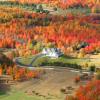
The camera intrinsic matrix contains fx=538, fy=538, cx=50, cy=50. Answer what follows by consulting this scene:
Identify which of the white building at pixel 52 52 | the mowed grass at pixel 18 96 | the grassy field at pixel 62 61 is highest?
the white building at pixel 52 52

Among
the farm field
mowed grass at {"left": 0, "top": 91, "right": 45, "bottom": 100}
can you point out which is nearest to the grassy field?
the farm field

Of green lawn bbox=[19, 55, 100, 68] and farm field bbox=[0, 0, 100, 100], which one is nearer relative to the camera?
Answer: farm field bbox=[0, 0, 100, 100]

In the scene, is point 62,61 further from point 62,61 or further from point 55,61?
point 55,61

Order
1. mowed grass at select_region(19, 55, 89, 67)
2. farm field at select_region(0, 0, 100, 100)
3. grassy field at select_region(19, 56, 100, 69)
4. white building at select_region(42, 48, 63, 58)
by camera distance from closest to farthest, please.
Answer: farm field at select_region(0, 0, 100, 100), grassy field at select_region(19, 56, 100, 69), mowed grass at select_region(19, 55, 89, 67), white building at select_region(42, 48, 63, 58)

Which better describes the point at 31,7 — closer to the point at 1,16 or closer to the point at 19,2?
the point at 19,2

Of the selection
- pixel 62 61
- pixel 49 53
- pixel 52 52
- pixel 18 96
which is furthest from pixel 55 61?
pixel 18 96

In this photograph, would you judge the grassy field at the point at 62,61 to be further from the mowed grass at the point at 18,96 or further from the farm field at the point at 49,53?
the mowed grass at the point at 18,96

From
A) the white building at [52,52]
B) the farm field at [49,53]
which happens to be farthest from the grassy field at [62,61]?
the white building at [52,52]

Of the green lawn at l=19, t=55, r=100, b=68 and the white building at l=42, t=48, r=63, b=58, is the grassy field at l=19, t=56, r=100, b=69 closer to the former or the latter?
the green lawn at l=19, t=55, r=100, b=68
